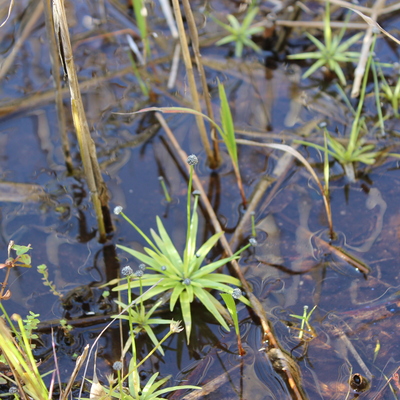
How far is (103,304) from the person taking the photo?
2369 millimetres

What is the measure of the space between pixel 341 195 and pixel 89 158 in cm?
152

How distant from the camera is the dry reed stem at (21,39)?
3.42 meters

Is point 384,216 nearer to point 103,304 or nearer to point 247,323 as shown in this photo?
point 247,323

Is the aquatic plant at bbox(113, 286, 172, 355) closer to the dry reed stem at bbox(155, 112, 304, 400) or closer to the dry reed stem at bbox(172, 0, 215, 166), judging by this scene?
the dry reed stem at bbox(155, 112, 304, 400)

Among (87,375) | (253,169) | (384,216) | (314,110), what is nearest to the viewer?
(87,375)

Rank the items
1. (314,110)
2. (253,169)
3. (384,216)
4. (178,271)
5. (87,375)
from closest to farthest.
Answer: (87,375)
(178,271)
(384,216)
(253,169)
(314,110)

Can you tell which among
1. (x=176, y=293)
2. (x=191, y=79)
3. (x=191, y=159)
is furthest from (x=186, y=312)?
(x=191, y=79)

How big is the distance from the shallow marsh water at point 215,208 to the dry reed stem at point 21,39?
4 cm

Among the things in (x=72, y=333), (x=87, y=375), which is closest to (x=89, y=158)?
(x=72, y=333)

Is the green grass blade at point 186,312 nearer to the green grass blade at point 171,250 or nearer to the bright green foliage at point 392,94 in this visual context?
the green grass blade at point 171,250

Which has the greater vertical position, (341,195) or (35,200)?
(35,200)

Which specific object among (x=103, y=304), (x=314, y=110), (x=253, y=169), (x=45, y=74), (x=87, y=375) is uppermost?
(x=45, y=74)

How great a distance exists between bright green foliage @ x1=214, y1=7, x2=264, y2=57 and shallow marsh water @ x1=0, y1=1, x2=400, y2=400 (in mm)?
89

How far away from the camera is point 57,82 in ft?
8.64
